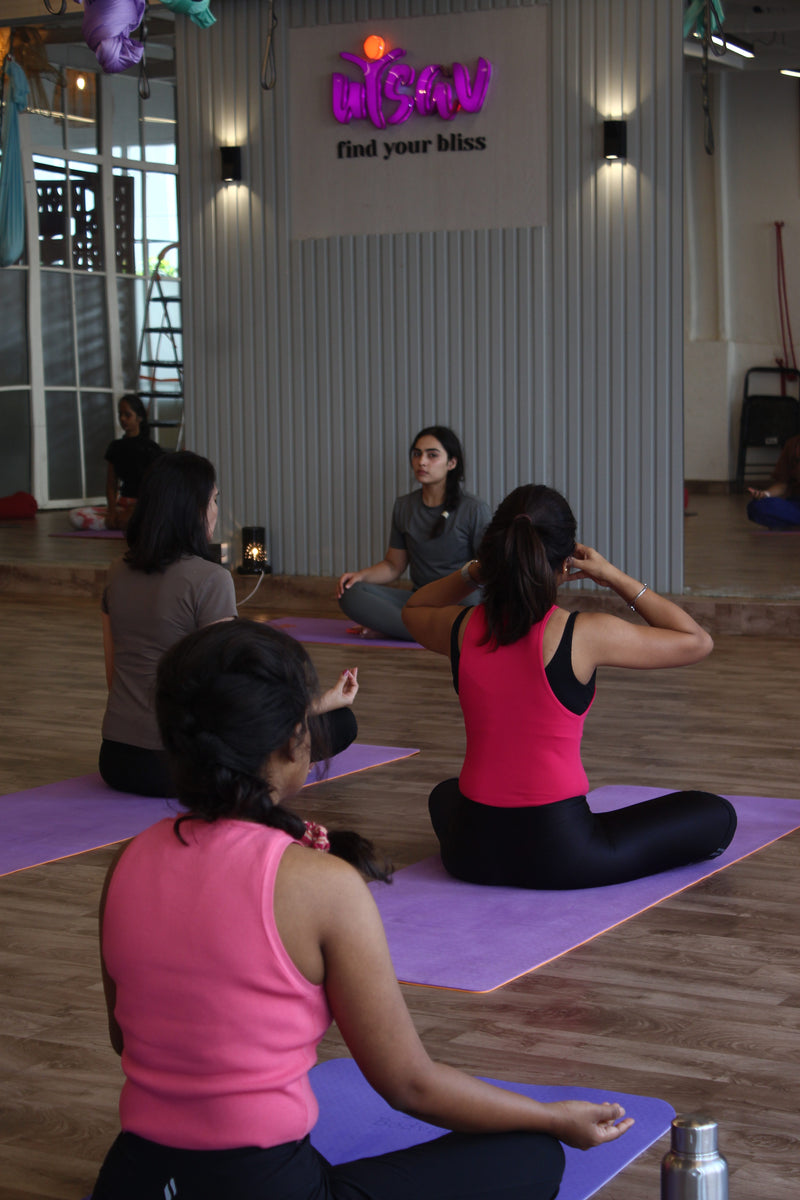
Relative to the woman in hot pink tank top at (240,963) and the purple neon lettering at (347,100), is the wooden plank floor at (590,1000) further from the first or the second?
the purple neon lettering at (347,100)

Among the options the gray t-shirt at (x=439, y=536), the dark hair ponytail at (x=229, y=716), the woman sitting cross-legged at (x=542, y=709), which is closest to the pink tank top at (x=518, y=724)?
the woman sitting cross-legged at (x=542, y=709)

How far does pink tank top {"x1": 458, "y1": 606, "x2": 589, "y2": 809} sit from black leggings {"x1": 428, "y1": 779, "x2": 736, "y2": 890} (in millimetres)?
45

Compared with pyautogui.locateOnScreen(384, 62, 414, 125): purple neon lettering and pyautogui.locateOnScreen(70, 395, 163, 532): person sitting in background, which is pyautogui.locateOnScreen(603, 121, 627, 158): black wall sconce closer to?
pyautogui.locateOnScreen(384, 62, 414, 125): purple neon lettering

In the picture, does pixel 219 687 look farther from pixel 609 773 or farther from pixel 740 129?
pixel 740 129

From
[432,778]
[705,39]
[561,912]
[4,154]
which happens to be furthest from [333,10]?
[561,912]

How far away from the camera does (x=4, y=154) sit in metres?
9.09

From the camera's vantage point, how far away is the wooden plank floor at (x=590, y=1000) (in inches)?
77.6

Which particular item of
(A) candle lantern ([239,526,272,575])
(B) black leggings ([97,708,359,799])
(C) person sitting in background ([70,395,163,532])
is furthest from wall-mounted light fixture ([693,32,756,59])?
(B) black leggings ([97,708,359,799])

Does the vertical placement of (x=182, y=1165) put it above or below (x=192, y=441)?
below

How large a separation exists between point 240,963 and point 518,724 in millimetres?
1589

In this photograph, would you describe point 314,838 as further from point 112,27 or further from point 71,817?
point 112,27

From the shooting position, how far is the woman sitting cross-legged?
2.75 metres

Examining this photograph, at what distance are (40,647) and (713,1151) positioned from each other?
5.35 meters

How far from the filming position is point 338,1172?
4.60 ft
